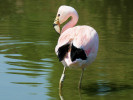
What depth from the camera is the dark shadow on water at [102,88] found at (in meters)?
7.45

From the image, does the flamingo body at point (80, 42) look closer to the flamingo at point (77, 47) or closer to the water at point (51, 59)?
the flamingo at point (77, 47)

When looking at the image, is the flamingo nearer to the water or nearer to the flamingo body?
the flamingo body

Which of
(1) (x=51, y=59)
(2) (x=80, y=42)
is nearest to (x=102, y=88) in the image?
(2) (x=80, y=42)

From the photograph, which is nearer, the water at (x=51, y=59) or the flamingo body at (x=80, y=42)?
the flamingo body at (x=80, y=42)

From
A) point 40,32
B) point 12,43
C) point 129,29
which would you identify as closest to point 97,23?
point 129,29

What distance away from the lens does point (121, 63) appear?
378 inches

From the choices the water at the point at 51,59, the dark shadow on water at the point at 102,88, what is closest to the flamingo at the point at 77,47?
the dark shadow on water at the point at 102,88

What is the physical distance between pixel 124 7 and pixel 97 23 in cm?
475

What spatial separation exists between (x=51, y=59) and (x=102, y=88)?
2478mm

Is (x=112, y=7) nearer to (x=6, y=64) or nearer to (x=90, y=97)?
(x=6, y=64)

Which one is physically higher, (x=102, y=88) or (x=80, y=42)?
(x=80, y=42)

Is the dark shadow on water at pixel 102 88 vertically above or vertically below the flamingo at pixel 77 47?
below

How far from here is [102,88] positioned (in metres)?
7.68

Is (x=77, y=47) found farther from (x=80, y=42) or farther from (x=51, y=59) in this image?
(x=51, y=59)
